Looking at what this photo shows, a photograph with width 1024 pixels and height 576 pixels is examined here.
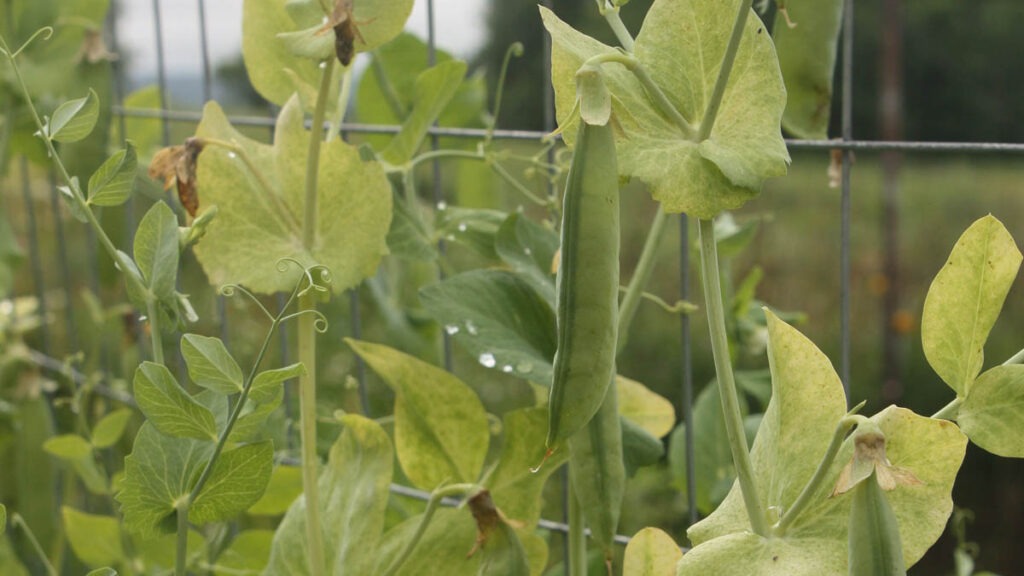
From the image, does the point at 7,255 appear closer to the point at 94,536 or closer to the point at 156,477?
the point at 94,536

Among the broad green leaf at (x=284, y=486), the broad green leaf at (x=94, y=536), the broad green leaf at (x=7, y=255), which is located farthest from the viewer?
the broad green leaf at (x=7, y=255)

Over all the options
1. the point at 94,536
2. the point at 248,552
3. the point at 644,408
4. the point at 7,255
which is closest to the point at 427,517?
the point at 644,408

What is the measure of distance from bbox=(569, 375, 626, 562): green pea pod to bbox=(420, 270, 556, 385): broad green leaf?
0.05 meters

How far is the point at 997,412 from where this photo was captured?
433 millimetres

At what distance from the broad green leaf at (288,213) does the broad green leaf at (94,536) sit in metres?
0.32

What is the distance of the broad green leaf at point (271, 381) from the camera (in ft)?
1.50

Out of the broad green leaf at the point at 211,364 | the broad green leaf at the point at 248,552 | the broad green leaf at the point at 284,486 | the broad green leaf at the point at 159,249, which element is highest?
the broad green leaf at the point at 159,249

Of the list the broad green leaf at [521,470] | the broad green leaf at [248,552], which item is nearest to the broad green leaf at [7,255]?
the broad green leaf at [248,552]

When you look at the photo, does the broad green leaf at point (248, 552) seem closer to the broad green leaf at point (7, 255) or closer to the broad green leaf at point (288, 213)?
the broad green leaf at point (288, 213)

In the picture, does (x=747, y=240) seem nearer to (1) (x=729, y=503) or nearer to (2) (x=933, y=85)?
(1) (x=729, y=503)

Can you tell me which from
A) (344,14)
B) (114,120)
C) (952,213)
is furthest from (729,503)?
(952,213)

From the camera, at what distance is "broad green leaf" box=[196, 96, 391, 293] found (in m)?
0.58

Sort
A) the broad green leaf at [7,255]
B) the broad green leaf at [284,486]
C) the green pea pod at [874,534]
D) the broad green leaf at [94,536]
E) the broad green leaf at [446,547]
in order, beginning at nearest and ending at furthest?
1. the green pea pod at [874,534]
2. the broad green leaf at [446,547]
3. the broad green leaf at [284,486]
4. the broad green leaf at [94,536]
5. the broad green leaf at [7,255]

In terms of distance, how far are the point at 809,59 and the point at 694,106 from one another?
0.11 metres
